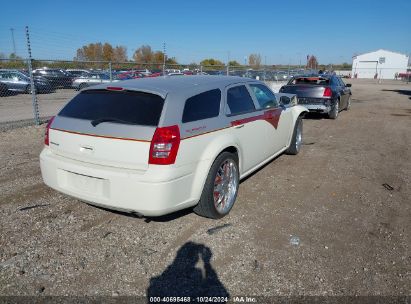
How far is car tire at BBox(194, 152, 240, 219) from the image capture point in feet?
11.6

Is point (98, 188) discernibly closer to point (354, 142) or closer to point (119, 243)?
point (119, 243)

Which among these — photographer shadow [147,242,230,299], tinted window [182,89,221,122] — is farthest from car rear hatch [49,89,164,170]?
photographer shadow [147,242,230,299]

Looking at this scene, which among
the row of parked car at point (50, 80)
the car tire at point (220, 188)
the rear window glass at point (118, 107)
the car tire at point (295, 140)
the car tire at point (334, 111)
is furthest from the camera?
the row of parked car at point (50, 80)

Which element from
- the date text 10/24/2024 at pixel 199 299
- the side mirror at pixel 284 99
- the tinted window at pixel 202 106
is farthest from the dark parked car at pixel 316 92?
the date text 10/24/2024 at pixel 199 299

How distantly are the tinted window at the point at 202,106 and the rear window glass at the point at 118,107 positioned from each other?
31 cm

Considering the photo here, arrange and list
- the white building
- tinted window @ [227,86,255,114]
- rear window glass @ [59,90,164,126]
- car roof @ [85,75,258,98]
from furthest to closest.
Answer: the white building, tinted window @ [227,86,255,114], car roof @ [85,75,258,98], rear window glass @ [59,90,164,126]

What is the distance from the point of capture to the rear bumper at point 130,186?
3.01 m

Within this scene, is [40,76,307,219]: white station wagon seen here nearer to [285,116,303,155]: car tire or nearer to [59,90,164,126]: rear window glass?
[59,90,164,126]: rear window glass

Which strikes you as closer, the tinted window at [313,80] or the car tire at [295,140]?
the car tire at [295,140]

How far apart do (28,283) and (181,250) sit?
1355 mm

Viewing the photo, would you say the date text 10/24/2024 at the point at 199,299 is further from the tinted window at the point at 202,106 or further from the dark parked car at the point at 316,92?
the dark parked car at the point at 316,92

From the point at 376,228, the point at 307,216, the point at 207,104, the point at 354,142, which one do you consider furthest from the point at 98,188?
the point at 354,142

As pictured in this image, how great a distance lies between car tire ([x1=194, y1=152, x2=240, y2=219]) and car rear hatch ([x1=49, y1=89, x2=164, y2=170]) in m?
0.83

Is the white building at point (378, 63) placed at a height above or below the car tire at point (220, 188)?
above
